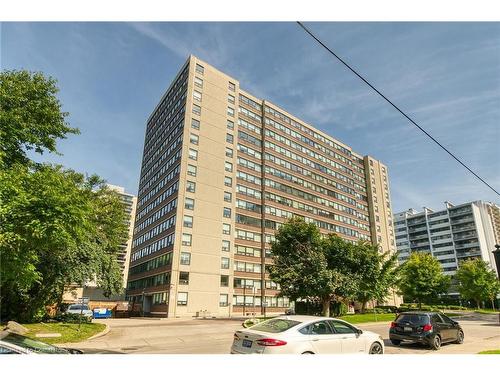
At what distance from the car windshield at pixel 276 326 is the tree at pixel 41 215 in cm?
874

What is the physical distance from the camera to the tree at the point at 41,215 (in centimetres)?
1305

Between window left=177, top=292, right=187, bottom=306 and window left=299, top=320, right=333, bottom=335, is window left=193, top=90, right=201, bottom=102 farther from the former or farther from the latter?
window left=299, top=320, right=333, bottom=335

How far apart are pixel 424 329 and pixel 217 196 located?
44.2 m

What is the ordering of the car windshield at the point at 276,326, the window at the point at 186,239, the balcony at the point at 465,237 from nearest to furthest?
the car windshield at the point at 276,326, the window at the point at 186,239, the balcony at the point at 465,237

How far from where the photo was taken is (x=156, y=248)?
56625 millimetres

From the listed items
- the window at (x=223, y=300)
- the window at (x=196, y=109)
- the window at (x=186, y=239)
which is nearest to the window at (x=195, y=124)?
the window at (x=196, y=109)

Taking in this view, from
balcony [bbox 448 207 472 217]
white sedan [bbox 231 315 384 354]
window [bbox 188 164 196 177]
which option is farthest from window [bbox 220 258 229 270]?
balcony [bbox 448 207 472 217]

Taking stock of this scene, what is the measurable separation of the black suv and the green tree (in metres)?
19.2

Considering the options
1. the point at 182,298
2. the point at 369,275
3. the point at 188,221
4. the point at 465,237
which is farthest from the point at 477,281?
the point at 465,237

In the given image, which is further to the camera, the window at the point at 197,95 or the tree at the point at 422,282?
the window at the point at 197,95

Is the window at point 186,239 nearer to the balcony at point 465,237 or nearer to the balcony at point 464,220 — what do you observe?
the balcony at point 465,237

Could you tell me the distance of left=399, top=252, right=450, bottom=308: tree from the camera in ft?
177

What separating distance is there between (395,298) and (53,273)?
81087mm

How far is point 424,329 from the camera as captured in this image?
1377cm
